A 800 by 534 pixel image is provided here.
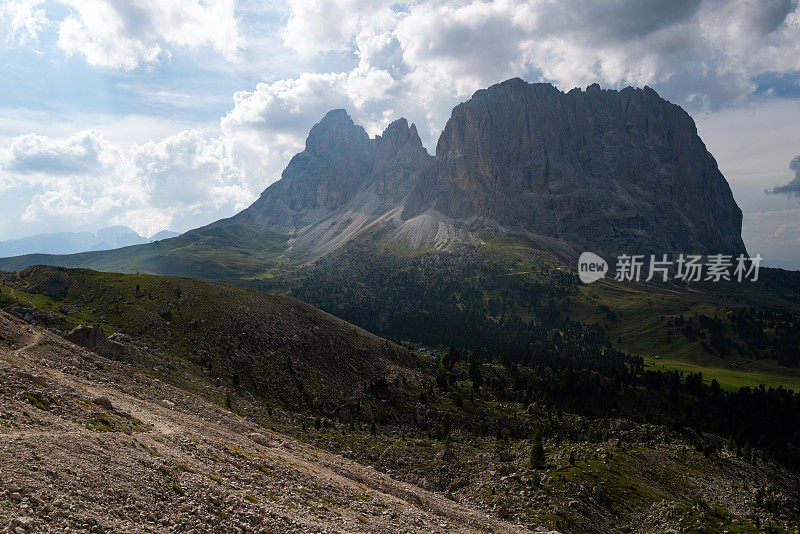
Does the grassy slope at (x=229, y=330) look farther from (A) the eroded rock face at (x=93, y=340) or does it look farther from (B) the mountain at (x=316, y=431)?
(A) the eroded rock face at (x=93, y=340)

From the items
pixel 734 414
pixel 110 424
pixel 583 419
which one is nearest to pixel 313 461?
pixel 110 424

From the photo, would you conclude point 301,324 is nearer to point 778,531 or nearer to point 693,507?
point 693,507

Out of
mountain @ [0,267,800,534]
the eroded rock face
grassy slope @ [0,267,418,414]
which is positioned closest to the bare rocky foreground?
mountain @ [0,267,800,534]

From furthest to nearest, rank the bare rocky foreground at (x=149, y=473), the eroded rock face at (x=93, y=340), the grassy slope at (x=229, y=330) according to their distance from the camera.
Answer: the grassy slope at (x=229, y=330) → the eroded rock face at (x=93, y=340) → the bare rocky foreground at (x=149, y=473)

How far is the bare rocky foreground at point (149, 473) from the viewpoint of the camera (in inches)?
656

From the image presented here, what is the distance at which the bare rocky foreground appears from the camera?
656 inches

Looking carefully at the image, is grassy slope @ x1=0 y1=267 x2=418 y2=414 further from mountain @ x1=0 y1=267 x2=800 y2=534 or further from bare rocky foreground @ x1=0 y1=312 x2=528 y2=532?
bare rocky foreground @ x1=0 y1=312 x2=528 y2=532

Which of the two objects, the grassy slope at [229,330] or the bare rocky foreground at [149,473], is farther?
the grassy slope at [229,330]

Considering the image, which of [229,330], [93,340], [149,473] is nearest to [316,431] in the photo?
[93,340]

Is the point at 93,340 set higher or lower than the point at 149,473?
higher

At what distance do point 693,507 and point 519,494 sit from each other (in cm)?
2565

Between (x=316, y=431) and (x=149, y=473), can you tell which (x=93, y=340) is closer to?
(x=316, y=431)

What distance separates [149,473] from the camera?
70.1ft

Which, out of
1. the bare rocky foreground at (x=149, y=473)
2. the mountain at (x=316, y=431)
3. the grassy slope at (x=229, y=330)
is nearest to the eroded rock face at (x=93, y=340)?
the mountain at (x=316, y=431)
